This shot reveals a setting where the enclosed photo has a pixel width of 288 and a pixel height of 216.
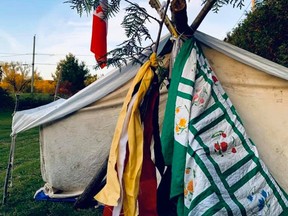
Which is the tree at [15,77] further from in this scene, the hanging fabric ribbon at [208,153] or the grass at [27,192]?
the hanging fabric ribbon at [208,153]

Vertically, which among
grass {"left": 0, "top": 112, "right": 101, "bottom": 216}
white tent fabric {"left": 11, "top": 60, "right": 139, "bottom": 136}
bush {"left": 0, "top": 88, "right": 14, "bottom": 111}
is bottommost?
grass {"left": 0, "top": 112, "right": 101, "bottom": 216}

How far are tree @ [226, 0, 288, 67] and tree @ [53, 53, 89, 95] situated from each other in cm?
1631

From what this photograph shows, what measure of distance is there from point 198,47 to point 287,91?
72cm

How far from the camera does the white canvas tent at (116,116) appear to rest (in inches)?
92.1

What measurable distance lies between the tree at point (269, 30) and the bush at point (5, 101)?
1497 cm

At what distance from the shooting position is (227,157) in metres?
1.96

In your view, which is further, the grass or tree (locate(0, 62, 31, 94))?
tree (locate(0, 62, 31, 94))

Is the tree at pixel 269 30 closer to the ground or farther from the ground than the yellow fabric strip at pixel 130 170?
farther from the ground

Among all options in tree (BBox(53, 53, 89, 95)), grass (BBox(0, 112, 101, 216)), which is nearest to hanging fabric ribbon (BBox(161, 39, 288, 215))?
grass (BBox(0, 112, 101, 216))

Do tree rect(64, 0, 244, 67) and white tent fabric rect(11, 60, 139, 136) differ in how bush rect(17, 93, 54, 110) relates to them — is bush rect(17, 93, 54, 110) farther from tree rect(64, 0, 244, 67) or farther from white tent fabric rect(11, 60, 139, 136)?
tree rect(64, 0, 244, 67)

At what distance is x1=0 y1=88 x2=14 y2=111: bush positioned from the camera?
640 inches

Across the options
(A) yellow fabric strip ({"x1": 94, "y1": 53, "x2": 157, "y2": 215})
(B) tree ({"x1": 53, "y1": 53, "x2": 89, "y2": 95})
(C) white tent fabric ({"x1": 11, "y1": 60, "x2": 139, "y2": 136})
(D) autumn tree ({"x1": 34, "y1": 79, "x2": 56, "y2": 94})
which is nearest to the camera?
(A) yellow fabric strip ({"x1": 94, "y1": 53, "x2": 157, "y2": 215})

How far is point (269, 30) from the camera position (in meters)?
3.52

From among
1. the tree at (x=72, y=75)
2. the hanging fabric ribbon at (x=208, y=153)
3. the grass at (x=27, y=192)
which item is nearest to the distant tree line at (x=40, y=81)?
the tree at (x=72, y=75)
